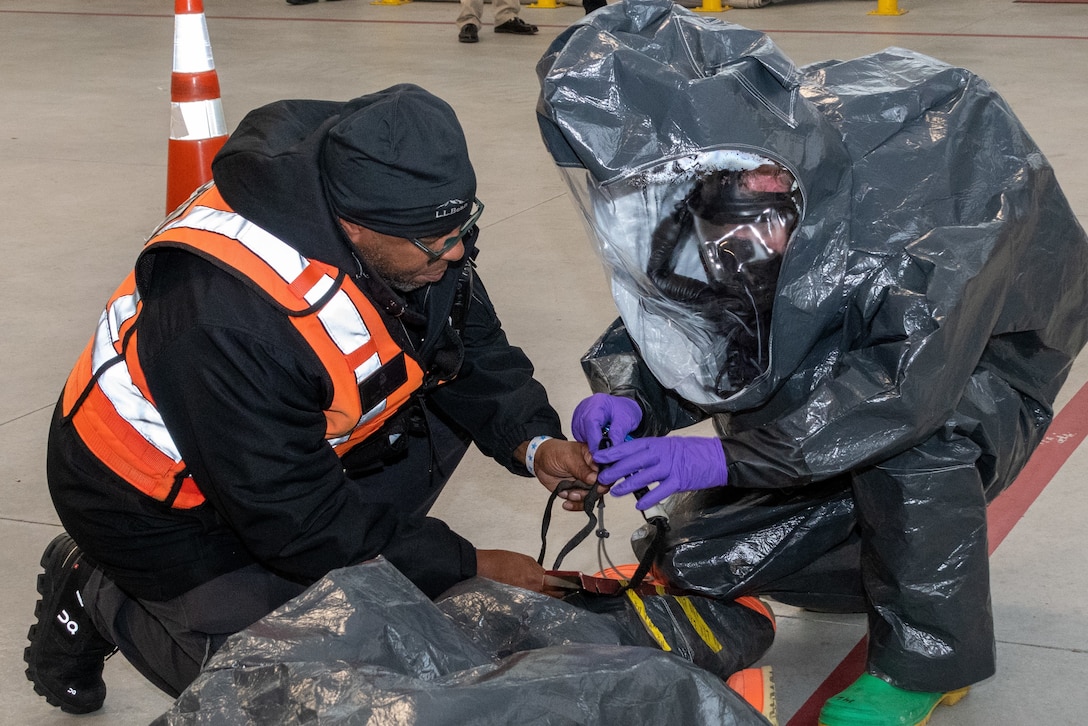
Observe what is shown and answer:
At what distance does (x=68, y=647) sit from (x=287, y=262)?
0.77 metres

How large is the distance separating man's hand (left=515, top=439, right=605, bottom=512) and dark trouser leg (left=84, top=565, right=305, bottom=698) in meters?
0.46

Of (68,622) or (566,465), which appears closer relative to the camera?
(68,622)

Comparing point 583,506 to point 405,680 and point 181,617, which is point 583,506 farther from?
point 405,680

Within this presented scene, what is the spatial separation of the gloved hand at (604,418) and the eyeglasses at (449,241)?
421 millimetres

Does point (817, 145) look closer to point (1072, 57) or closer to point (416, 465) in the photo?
point (416, 465)

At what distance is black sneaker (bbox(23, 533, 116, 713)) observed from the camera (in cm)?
193

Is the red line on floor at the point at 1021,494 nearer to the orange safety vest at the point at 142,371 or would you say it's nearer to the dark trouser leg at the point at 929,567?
the dark trouser leg at the point at 929,567

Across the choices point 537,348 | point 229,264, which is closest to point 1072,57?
point 537,348

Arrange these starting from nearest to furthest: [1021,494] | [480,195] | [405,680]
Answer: [405,680] < [1021,494] < [480,195]

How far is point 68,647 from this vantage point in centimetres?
192

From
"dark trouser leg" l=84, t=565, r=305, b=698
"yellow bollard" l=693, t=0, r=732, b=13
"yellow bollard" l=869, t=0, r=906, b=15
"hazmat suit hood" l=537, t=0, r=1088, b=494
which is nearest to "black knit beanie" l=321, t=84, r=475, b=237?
"hazmat suit hood" l=537, t=0, r=1088, b=494

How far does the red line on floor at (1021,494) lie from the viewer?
2004 millimetres

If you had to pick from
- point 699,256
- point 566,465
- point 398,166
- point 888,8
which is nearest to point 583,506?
point 566,465

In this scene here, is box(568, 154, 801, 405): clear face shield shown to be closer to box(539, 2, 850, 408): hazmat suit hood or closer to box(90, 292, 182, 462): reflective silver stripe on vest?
box(539, 2, 850, 408): hazmat suit hood
